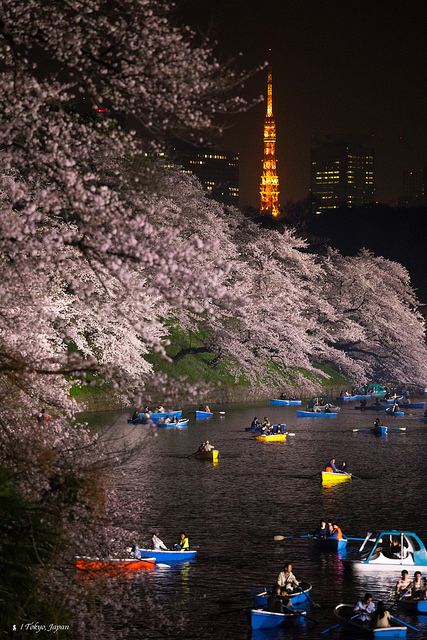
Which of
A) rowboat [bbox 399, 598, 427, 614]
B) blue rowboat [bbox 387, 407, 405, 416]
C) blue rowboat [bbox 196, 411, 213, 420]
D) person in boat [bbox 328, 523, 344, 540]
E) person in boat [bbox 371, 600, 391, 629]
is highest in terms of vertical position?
blue rowboat [bbox 196, 411, 213, 420]

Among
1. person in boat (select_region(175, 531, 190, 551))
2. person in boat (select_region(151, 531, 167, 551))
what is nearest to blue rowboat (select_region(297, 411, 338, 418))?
person in boat (select_region(175, 531, 190, 551))

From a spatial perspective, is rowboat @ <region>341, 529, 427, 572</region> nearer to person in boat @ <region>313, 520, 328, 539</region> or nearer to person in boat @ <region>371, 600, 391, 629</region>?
person in boat @ <region>313, 520, 328, 539</region>

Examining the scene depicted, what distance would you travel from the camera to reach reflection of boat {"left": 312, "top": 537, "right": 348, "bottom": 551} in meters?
27.4

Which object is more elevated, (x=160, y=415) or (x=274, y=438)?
(x=160, y=415)

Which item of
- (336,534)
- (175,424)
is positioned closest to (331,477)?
(336,534)

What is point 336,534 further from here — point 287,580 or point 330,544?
point 287,580

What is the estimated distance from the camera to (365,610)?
67.0ft

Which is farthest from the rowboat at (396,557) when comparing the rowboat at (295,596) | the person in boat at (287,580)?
the person in boat at (287,580)

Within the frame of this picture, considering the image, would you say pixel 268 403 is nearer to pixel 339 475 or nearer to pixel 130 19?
pixel 339 475

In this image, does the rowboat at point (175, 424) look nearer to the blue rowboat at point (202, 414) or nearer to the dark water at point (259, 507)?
the dark water at point (259, 507)

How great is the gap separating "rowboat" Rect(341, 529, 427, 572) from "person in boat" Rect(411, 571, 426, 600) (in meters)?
2.95

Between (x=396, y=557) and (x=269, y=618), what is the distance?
643 cm

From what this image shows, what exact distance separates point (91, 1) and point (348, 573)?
18222 millimetres

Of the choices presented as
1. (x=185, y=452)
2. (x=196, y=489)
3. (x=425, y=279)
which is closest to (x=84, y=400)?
(x=185, y=452)
